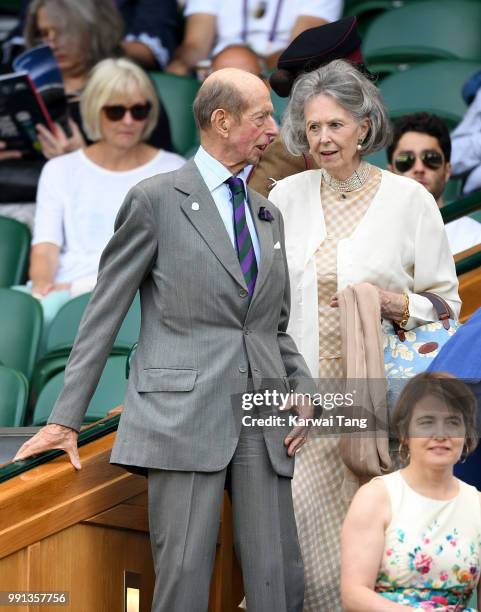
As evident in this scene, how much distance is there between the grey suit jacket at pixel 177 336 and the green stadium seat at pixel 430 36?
4170 millimetres

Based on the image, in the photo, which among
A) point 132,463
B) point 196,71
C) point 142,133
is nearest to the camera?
point 132,463

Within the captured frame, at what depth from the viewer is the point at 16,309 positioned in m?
5.64

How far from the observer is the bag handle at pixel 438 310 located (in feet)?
13.6

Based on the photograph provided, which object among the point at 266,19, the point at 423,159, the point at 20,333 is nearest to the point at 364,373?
the point at 423,159

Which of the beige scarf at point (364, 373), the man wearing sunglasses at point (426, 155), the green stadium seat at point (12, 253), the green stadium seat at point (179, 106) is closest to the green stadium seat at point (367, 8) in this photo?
the green stadium seat at point (179, 106)

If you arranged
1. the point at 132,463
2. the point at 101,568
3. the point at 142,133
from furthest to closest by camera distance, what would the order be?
the point at 142,133
the point at 101,568
the point at 132,463

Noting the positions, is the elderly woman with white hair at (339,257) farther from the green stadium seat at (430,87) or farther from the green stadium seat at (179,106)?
the green stadium seat at (179,106)

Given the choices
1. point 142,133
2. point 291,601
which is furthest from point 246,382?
point 142,133

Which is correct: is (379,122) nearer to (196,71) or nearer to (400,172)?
(400,172)

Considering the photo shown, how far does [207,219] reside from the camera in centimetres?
375

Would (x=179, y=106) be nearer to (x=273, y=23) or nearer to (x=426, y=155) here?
(x=273, y=23)

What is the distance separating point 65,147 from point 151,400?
3413mm

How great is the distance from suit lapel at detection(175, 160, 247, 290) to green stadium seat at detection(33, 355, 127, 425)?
1422mm

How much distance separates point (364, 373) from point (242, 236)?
0.52 m
